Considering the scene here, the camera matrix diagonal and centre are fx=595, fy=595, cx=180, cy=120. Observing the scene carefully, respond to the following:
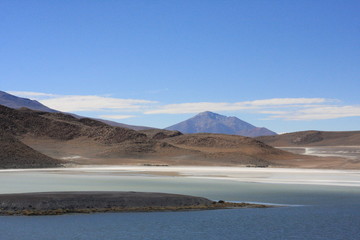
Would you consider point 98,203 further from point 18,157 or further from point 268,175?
point 18,157

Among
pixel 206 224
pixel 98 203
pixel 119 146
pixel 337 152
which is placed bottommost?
pixel 206 224

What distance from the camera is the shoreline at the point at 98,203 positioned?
2466 cm

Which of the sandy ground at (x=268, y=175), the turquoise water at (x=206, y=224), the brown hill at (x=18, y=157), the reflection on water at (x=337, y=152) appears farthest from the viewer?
the reflection on water at (x=337, y=152)

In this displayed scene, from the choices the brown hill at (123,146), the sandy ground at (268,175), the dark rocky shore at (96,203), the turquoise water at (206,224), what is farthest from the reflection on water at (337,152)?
the turquoise water at (206,224)

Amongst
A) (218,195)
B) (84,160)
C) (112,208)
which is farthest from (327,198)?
(84,160)

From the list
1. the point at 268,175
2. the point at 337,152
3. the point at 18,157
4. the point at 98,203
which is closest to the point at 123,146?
the point at 18,157

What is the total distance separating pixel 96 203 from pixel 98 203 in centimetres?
9

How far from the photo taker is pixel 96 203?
2589 centimetres

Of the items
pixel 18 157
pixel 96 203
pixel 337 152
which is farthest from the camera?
pixel 337 152

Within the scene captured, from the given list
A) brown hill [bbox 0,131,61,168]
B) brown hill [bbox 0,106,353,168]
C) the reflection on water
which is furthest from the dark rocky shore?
the reflection on water

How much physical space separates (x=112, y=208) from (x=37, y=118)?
332ft

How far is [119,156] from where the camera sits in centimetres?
9938

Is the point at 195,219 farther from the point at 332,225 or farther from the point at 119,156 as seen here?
the point at 119,156

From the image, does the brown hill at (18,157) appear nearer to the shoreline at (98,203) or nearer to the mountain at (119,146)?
the mountain at (119,146)
